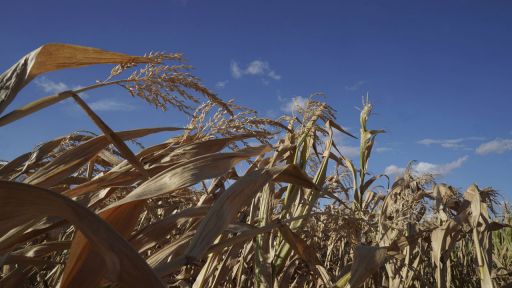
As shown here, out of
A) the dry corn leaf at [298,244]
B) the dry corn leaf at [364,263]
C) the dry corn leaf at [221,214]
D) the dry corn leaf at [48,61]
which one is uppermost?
the dry corn leaf at [48,61]

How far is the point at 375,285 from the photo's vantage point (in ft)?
9.09

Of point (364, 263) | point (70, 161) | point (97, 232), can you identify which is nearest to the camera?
point (97, 232)

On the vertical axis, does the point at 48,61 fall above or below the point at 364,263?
above

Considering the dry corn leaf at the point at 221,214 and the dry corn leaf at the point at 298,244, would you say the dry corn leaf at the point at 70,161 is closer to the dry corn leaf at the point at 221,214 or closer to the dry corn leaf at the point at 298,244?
the dry corn leaf at the point at 221,214

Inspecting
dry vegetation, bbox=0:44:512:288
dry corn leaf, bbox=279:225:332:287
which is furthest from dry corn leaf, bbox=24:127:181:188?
dry corn leaf, bbox=279:225:332:287

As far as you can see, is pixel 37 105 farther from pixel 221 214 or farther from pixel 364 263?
pixel 364 263

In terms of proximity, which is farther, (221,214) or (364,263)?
(364,263)

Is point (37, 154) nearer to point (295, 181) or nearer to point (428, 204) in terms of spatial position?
point (295, 181)

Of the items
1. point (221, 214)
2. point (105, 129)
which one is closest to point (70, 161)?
point (105, 129)

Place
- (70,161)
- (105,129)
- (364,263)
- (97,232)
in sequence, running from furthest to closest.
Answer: (364,263)
(70,161)
(105,129)
(97,232)

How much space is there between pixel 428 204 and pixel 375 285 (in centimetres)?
97

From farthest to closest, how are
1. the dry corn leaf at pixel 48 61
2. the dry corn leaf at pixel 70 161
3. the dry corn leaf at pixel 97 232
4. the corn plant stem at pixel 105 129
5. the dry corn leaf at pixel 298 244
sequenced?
1. the dry corn leaf at pixel 298 244
2. the dry corn leaf at pixel 70 161
3. the corn plant stem at pixel 105 129
4. the dry corn leaf at pixel 48 61
5. the dry corn leaf at pixel 97 232

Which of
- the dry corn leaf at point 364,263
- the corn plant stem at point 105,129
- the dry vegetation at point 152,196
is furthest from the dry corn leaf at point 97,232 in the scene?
the dry corn leaf at point 364,263

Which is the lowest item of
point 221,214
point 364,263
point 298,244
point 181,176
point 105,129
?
point 364,263
